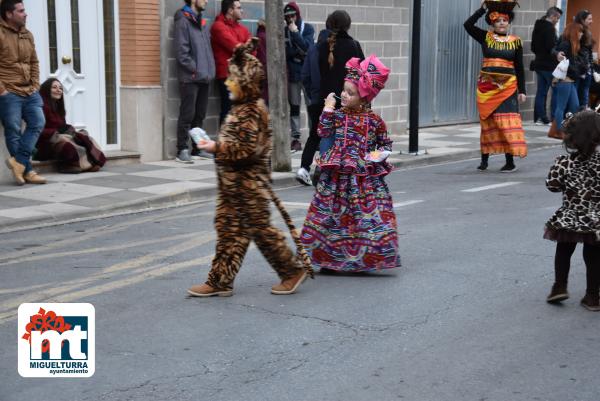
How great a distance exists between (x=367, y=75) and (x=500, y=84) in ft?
19.5

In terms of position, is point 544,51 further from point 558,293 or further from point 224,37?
point 558,293

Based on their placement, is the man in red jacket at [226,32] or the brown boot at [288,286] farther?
the man in red jacket at [226,32]

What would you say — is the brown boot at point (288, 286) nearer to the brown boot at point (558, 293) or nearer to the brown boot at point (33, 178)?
the brown boot at point (558, 293)

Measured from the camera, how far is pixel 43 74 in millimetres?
12375

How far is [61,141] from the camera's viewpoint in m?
11.9

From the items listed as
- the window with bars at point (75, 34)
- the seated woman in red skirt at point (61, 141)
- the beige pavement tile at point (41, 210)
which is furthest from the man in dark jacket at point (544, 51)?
the beige pavement tile at point (41, 210)

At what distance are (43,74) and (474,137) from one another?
8.07m

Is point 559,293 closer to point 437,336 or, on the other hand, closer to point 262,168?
point 437,336

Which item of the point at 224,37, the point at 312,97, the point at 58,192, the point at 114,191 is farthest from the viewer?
the point at 224,37

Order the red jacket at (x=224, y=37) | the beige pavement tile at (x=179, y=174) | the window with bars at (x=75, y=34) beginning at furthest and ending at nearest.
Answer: the red jacket at (x=224, y=37), the window with bars at (x=75, y=34), the beige pavement tile at (x=179, y=174)

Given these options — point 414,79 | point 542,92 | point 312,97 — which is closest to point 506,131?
point 414,79

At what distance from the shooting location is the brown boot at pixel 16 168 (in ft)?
36.1

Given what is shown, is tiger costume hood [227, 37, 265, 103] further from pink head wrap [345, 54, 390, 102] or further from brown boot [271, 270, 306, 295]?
brown boot [271, 270, 306, 295]

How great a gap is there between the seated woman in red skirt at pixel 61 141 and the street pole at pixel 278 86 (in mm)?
2207
